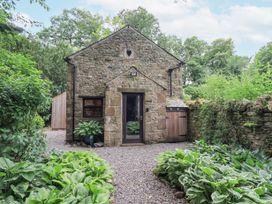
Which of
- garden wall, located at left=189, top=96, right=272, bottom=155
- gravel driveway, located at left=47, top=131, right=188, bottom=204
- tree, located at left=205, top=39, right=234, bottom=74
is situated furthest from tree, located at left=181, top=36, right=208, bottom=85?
gravel driveway, located at left=47, top=131, right=188, bottom=204

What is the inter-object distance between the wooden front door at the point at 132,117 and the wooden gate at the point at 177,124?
1.29 metres

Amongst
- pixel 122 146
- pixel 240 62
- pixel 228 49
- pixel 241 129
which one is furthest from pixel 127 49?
pixel 228 49

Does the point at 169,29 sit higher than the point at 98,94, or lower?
higher

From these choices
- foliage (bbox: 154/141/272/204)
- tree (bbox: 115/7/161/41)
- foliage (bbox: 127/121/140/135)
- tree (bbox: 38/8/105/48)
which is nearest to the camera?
foliage (bbox: 154/141/272/204)

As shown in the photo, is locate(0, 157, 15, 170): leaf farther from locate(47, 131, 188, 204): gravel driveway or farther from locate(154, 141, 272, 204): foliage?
locate(154, 141, 272, 204): foliage

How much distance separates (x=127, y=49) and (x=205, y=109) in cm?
480

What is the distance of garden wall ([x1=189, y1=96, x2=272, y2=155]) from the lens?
462 centimetres

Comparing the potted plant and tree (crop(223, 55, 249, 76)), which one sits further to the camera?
tree (crop(223, 55, 249, 76))

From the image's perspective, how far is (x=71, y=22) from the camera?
80.5 ft

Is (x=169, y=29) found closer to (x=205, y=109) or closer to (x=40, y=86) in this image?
(x=205, y=109)

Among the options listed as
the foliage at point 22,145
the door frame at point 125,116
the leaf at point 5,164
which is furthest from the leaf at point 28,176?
the door frame at point 125,116

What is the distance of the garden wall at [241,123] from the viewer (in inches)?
182

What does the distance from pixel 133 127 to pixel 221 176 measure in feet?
20.5

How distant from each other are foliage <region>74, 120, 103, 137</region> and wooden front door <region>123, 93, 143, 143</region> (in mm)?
1072
